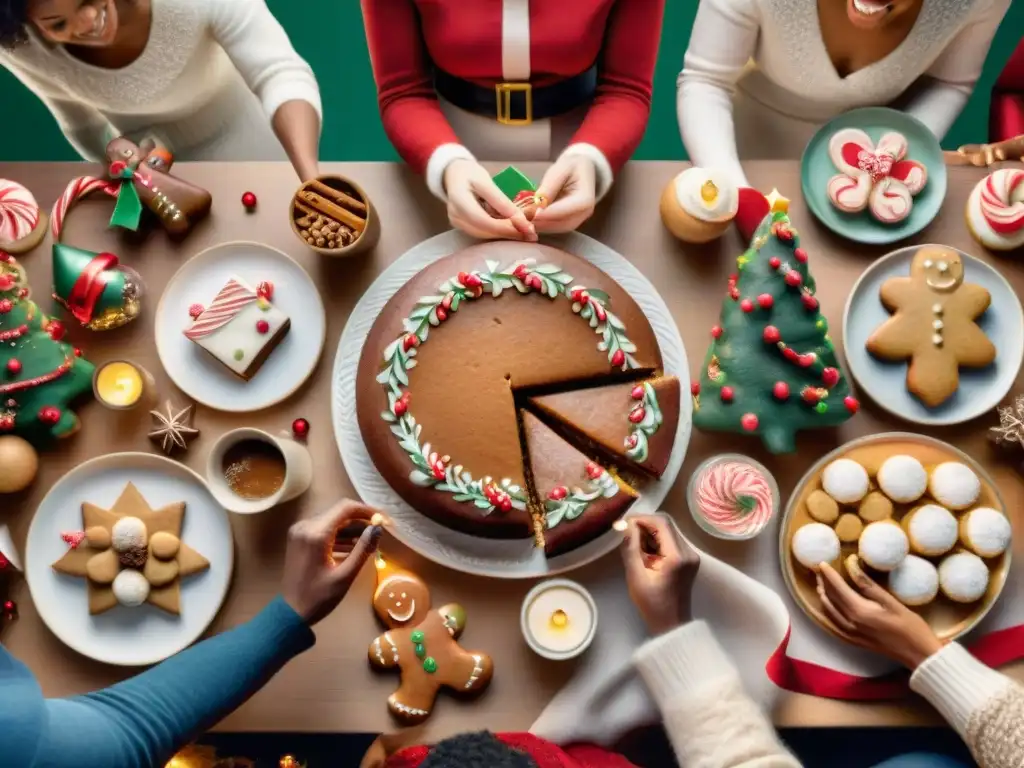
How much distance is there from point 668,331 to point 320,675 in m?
0.94

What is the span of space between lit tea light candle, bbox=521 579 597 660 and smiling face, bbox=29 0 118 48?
136 centimetres

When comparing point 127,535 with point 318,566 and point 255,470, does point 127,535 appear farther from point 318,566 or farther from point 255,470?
point 318,566

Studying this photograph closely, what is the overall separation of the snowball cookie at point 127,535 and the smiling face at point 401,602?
45 cm

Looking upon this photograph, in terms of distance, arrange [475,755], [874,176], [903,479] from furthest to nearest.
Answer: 1. [874,176]
2. [903,479]
3. [475,755]

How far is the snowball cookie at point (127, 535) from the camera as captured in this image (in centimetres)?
153

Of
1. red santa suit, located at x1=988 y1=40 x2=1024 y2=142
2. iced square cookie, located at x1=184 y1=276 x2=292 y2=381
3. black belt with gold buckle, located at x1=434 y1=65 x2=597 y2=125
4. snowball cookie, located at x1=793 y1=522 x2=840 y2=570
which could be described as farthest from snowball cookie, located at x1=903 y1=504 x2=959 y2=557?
iced square cookie, located at x1=184 y1=276 x2=292 y2=381

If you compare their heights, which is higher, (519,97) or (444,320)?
(519,97)

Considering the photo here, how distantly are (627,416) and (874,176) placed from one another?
758 millimetres

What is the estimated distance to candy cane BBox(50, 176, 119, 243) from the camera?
1.73 metres

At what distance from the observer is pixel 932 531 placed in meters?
1.50

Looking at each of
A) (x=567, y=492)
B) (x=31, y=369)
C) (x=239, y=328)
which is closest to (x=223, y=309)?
(x=239, y=328)

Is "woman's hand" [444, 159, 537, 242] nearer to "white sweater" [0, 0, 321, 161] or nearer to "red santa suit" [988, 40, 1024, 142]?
"white sweater" [0, 0, 321, 161]

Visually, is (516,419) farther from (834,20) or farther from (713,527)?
(834,20)

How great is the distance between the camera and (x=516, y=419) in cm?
153
